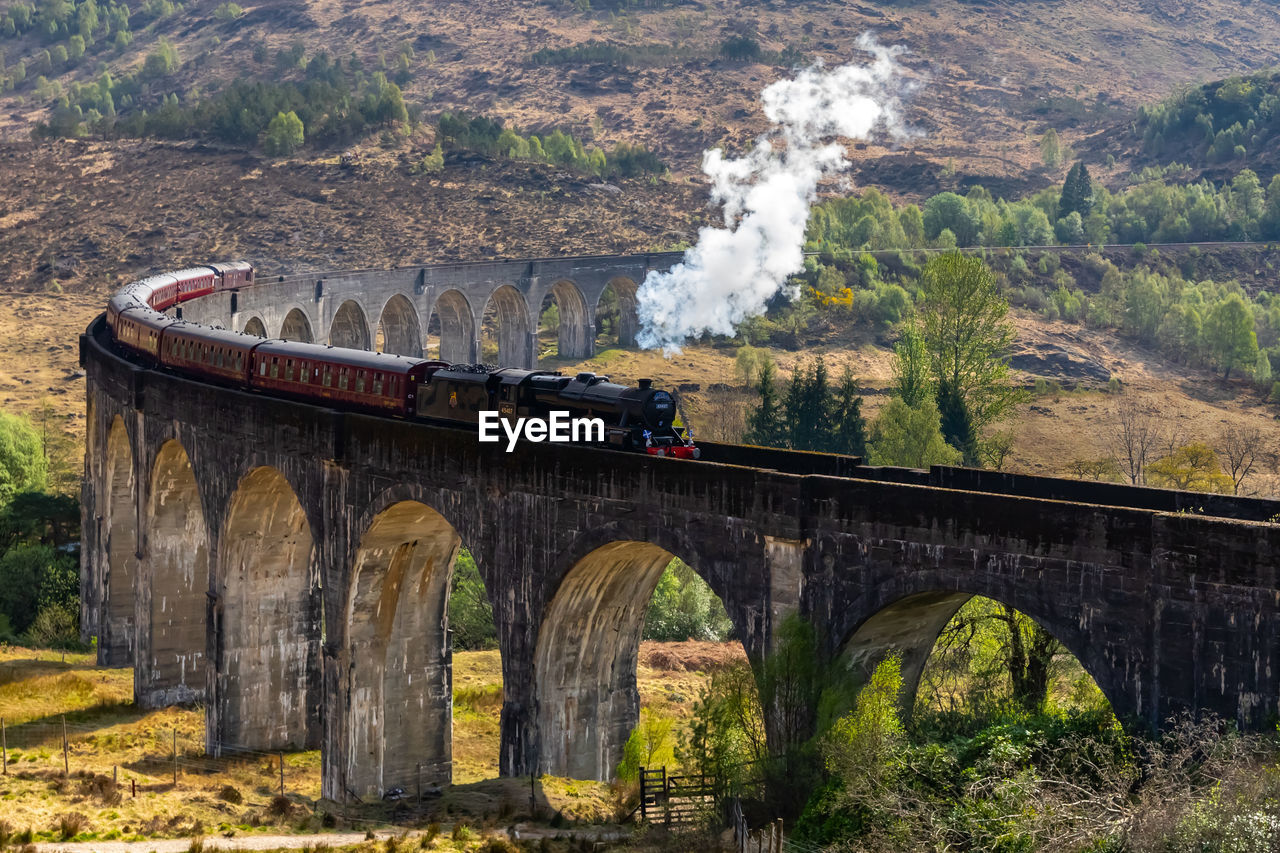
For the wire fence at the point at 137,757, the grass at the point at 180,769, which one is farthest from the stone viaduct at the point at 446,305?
the wire fence at the point at 137,757

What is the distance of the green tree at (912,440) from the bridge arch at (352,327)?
35.0 m

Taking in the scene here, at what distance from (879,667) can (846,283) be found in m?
101

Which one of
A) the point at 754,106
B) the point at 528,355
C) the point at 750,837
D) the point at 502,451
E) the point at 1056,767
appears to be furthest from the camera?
the point at 754,106

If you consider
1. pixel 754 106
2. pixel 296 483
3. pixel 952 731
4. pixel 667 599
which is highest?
pixel 754 106

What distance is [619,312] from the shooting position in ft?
396

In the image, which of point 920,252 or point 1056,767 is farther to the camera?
point 920,252

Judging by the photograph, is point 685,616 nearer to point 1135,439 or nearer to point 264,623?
point 264,623

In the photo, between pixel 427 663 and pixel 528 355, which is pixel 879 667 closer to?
pixel 427 663

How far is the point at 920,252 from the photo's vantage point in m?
132

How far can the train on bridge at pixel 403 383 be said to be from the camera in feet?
105

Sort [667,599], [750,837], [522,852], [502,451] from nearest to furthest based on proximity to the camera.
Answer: [750,837] < [522,852] < [502,451] < [667,599]

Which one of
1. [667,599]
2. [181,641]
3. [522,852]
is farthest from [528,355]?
[522,852]

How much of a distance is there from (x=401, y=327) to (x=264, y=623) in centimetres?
6106

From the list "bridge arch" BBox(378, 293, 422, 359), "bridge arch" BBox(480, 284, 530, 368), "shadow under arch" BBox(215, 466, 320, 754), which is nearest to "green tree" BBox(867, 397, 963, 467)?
"bridge arch" BBox(378, 293, 422, 359)
